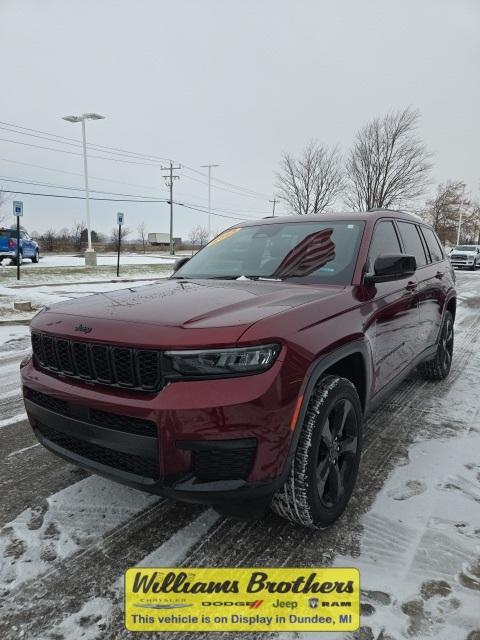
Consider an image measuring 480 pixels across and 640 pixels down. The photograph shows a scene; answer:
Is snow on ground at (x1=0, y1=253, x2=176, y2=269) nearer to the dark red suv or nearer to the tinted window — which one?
the tinted window

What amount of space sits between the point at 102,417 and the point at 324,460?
Answer: 1.13 metres

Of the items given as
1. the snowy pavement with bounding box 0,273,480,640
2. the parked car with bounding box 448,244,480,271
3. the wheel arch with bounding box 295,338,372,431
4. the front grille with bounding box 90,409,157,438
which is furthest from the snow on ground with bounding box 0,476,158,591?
the parked car with bounding box 448,244,480,271

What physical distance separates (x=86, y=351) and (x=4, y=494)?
1.25 m

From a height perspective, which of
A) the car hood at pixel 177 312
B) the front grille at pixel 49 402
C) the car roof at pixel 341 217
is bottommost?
the front grille at pixel 49 402

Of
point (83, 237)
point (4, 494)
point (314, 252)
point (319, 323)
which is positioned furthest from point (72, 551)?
point (83, 237)

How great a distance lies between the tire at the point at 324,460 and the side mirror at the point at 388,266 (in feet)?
2.64

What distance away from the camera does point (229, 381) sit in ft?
A: 6.17

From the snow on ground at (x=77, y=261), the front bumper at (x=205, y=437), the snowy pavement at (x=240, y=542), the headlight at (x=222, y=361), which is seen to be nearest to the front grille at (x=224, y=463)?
the front bumper at (x=205, y=437)

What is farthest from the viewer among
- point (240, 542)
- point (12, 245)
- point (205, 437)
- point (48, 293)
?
point (12, 245)

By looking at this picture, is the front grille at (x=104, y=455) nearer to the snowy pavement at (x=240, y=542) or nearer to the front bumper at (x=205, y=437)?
the front bumper at (x=205, y=437)

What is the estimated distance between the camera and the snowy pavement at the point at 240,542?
1.84 meters

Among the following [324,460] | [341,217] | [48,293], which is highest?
[341,217]

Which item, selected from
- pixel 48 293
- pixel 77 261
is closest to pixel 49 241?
pixel 77 261

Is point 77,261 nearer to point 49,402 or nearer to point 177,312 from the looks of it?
point 49,402
